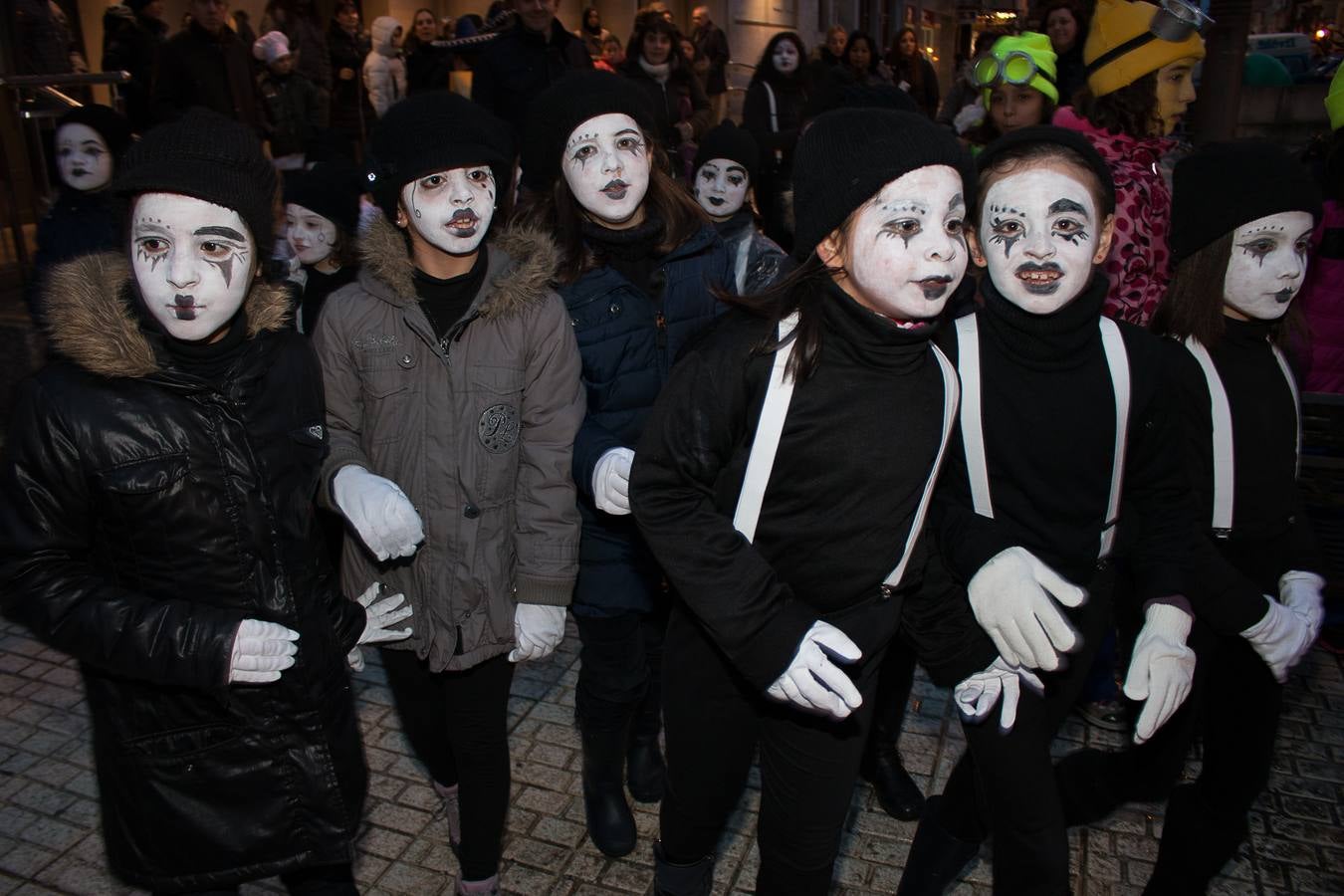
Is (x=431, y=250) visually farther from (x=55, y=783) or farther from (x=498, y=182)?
(x=55, y=783)

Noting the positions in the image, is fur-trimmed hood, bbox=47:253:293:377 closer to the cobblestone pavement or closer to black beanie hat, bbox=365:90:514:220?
black beanie hat, bbox=365:90:514:220

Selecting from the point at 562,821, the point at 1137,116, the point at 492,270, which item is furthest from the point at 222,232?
the point at 1137,116

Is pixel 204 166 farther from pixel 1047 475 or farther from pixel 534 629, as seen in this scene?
pixel 1047 475

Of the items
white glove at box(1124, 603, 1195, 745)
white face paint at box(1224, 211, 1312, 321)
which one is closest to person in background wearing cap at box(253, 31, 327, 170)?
white face paint at box(1224, 211, 1312, 321)

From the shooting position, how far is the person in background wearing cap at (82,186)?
451 centimetres

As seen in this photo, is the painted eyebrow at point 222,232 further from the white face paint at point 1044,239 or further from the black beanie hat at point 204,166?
the white face paint at point 1044,239

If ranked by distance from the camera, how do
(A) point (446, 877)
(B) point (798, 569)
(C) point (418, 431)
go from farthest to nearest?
1. (A) point (446, 877)
2. (C) point (418, 431)
3. (B) point (798, 569)

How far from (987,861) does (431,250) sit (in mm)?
2447

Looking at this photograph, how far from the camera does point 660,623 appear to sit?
3365 mm

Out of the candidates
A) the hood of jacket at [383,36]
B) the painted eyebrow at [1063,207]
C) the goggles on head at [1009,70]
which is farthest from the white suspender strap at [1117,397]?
the hood of jacket at [383,36]

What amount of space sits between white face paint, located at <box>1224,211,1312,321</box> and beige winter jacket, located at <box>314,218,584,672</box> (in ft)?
5.62

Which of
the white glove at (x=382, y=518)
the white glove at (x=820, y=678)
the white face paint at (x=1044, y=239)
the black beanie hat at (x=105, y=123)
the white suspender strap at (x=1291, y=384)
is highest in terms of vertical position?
the black beanie hat at (x=105, y=123)

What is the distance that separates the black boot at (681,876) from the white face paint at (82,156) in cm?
396

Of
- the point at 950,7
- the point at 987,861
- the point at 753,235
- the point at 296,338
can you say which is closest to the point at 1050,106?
the point at 753,235
